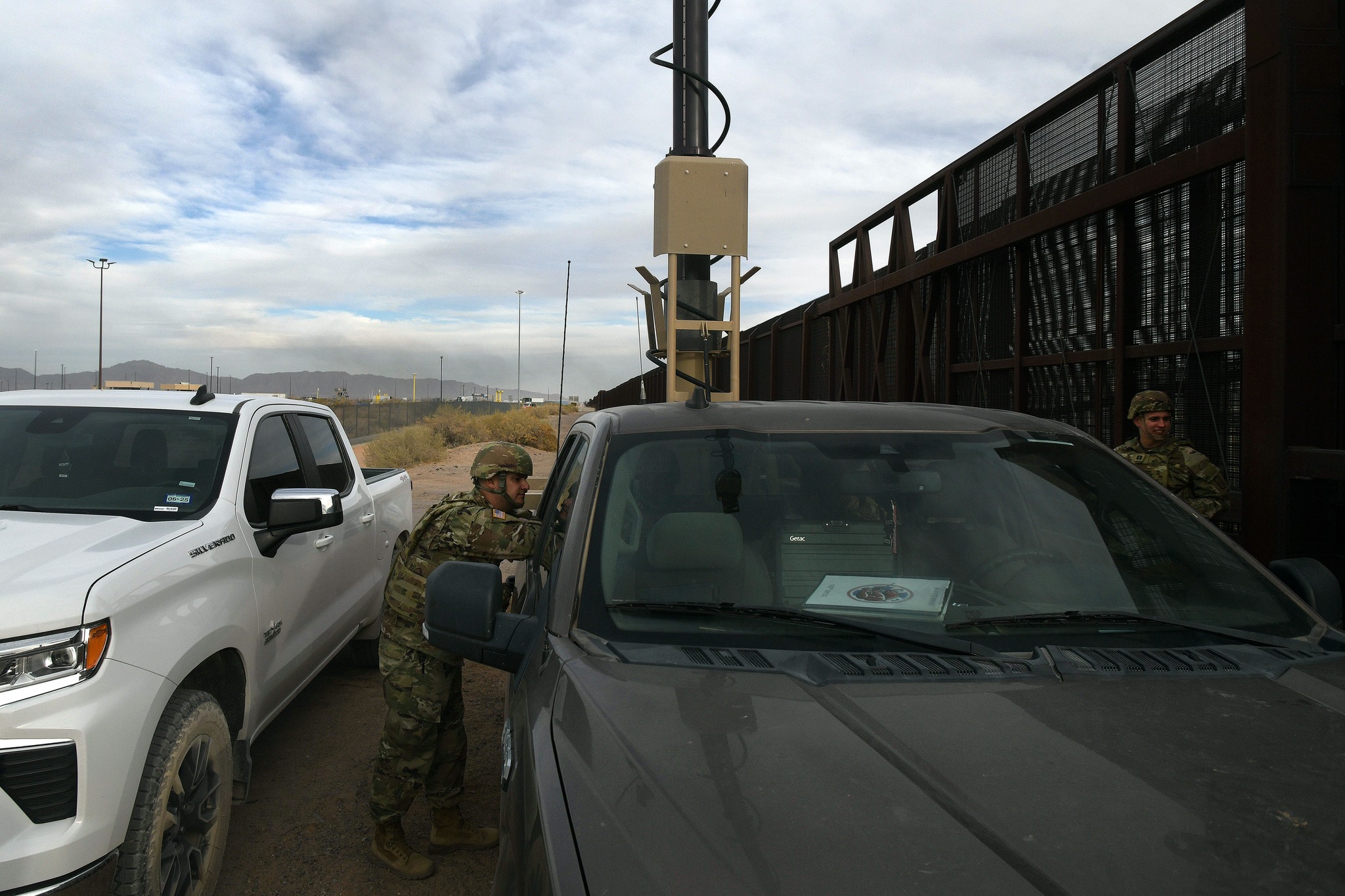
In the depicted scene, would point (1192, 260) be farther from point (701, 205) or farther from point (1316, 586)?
point (701, 205)

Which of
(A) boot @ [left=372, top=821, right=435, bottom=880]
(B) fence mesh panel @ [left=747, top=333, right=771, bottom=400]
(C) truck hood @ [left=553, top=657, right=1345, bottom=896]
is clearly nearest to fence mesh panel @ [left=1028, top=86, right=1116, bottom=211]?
(C) truck hood @ [left=553, top=657, right=1345, bottom=896]

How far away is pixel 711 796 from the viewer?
1.38m

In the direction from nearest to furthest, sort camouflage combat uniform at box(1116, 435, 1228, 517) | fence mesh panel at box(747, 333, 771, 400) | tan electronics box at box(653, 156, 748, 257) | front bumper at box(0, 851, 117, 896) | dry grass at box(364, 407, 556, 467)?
front bumper at box(0, 851, 117, 896) < camouflage combat uniform at box(1116, 435, 1228, 517) < tan electronics box at box(653, 156, 748, 257) < fence mesh panel at box(747, 333, 771, 400) < dry grass at box(364, 407, 556, 467)

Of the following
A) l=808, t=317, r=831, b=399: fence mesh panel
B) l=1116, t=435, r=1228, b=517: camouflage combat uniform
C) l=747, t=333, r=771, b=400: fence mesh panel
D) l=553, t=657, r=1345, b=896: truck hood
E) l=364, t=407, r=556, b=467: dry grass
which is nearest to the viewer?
l=553, t=657, r=1345, b=896: truck hood

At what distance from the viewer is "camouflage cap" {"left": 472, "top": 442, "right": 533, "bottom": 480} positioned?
3.52m

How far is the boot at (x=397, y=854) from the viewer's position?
130 inches

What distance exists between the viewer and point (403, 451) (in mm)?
28391

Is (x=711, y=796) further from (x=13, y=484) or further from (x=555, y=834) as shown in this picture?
(x=13, y=484)

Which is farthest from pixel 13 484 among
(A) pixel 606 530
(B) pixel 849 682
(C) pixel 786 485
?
(B) pixel 849 682

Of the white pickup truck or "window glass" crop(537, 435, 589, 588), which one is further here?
"window glass" crop(537, 435, 589, 588)

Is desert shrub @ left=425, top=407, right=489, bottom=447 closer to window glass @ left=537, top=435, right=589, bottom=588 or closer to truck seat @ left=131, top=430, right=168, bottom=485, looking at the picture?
truck seat @ left=131, top=430, right=168, bottom=485

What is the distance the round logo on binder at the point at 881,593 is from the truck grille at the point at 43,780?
2035 millimetres

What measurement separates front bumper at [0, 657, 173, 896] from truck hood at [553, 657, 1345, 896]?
1424mm

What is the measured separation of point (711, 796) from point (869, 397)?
263 inches
